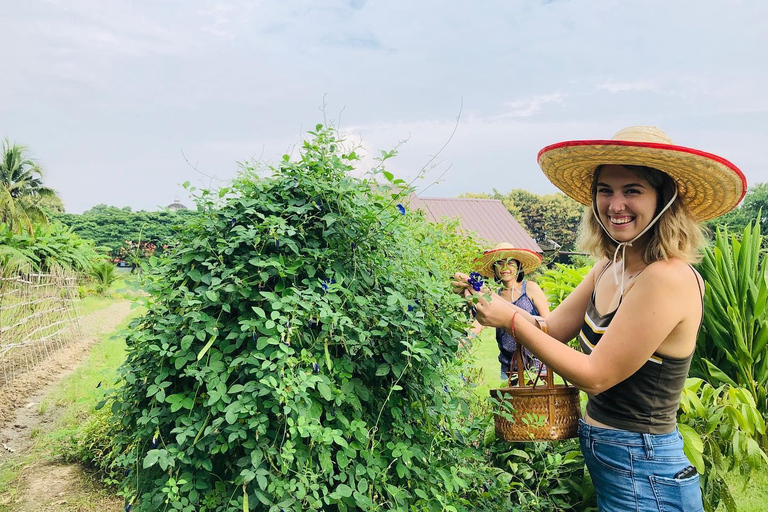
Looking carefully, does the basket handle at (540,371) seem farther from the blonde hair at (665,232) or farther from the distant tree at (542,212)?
the distant tree at (542,212)

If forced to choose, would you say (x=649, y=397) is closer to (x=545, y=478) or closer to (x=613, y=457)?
(x=613, y=457)

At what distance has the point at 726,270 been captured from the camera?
4.24 metres

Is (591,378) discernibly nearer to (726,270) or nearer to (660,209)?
(660,209)

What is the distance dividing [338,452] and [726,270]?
375 centimetres

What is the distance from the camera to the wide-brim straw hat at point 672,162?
1.85 meters

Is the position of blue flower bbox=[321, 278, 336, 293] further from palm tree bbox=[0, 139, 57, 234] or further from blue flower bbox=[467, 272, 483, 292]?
palm tree bbox=[0, 139, 57, 234]

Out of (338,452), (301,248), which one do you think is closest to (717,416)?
(338,452)

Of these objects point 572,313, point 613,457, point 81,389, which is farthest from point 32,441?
point 613,457

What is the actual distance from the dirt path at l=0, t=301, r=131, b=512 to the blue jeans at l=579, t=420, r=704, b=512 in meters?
A: 3.74

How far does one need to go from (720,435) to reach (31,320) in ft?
34.3

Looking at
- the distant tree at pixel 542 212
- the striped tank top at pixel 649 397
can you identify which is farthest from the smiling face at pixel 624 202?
the distant tree at pixel 542 212

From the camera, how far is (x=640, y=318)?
1725 mm

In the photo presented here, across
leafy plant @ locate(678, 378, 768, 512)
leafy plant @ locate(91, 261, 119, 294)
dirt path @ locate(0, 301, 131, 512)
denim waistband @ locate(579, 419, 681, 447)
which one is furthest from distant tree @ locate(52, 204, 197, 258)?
denim waistband @ locate(579, 419, 681, 447)

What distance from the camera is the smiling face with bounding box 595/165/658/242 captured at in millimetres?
1884
